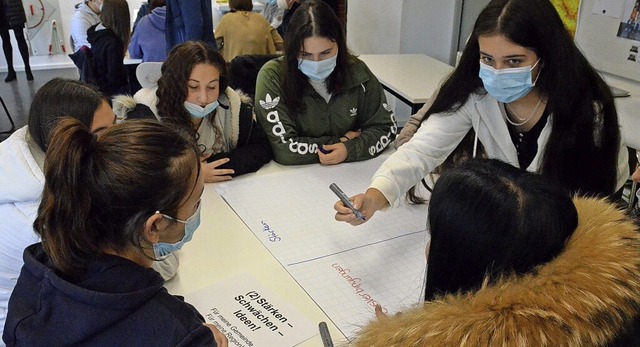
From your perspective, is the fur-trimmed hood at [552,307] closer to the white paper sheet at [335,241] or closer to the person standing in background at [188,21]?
the white paper sheet at [335,241]

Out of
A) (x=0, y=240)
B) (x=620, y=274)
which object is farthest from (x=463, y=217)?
(x=0, y=240)

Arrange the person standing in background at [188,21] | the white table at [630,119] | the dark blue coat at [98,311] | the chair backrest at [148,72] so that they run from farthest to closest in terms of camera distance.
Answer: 1. the person standing in background at [188,21]
2. the chair backrest at [148,72]
3. the white table at [630,119]
4. the dark blue coat at [98,311]

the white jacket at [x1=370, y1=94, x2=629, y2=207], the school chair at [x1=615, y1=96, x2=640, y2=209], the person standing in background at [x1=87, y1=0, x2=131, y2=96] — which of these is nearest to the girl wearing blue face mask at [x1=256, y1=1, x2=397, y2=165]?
the white jacket at [x1=370, y1=94, x2=629, y2=207]

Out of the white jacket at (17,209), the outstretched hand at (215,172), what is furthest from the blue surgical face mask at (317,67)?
the white jacket at (17,209)

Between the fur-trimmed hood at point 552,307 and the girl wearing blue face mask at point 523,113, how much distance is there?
64cm

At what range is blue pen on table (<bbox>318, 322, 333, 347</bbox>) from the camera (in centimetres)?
96

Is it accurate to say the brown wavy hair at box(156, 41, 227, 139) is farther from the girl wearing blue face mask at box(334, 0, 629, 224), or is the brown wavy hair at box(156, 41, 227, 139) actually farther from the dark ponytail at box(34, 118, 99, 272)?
the dark ponytail at box(34, 118, 99, 272)

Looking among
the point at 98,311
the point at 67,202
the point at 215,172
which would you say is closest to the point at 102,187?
the point at 67,202

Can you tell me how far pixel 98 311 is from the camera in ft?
2.60

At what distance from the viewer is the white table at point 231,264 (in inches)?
43.9

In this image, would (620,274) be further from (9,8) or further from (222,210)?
(9,8)

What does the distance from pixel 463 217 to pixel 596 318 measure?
196 millimetres

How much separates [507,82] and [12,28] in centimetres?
526

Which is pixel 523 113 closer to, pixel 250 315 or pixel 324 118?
pixel 324 118
